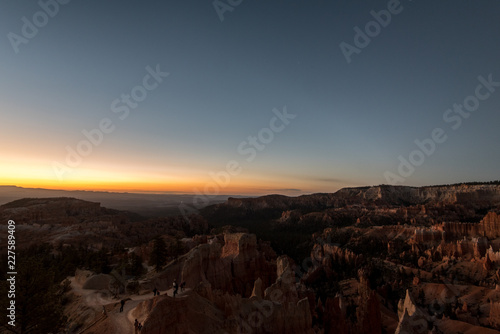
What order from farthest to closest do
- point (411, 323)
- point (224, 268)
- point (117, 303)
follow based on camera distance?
1. point (224, 268)
2. point (411, 323)
3. point (117, 303)

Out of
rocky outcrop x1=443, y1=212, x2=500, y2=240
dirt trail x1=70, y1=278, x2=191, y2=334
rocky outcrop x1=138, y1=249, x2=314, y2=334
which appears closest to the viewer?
rocky outcrop x1=138, y1=249, x2=314, y2=334

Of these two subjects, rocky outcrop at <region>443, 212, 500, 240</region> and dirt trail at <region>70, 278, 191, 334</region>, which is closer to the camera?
dirt trail at <region>70, 278, 191, 334</region>

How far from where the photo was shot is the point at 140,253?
42281 mm

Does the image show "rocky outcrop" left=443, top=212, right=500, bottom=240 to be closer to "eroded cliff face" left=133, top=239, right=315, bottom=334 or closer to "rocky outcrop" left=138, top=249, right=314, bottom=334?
"eroded cliff face" left=133, top=239, right=315, bottom=334

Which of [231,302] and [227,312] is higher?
[231,302]

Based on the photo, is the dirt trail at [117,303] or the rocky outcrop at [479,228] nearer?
the dirt trail at [117,303]

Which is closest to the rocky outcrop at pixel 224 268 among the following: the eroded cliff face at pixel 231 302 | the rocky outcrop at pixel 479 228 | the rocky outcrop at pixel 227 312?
the eroded cliff face at pixel 231 302

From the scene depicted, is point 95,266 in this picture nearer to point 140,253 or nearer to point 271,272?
point 140,253

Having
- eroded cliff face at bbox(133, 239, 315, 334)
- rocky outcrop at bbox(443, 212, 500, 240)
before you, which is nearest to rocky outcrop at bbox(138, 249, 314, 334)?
eroded cliff face at bbox(133, 239, 315, 334)

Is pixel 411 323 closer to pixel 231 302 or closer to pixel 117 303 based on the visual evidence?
pixel 231 302

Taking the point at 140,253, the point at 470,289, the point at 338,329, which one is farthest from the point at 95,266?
the point at 470,289

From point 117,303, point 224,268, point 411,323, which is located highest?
point 117,303

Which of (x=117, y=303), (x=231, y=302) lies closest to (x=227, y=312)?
(x=231, y=302)

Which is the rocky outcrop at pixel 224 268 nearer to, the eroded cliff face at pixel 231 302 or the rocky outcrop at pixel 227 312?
the eroded cliff face at pixel 231 302
